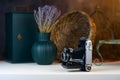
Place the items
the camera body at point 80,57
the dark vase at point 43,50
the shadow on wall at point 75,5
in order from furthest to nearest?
1. the shadow on wall at point 75,5
2. the dark vase at point 43,50
3. the camera body at point 80,57

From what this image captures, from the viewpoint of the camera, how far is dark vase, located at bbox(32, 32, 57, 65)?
1.30 metres

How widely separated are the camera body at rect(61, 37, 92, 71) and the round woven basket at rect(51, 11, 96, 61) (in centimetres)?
29

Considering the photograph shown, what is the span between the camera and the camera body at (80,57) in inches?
45.3

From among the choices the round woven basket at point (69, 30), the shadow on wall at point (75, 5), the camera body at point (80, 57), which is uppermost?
the shadow on wall at point (75, 5)

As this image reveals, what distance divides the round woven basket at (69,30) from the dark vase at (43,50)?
0.15 metres

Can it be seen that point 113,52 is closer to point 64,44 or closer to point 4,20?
point 64,44

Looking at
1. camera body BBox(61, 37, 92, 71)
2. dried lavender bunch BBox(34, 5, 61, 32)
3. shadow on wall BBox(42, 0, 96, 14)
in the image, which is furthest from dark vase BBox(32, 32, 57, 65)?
shadow on wall BBox(42, 0, 96, 14)

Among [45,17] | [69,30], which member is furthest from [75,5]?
[45,17]

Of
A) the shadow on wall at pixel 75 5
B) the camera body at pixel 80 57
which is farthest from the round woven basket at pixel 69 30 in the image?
the camera body at pixel 80 57

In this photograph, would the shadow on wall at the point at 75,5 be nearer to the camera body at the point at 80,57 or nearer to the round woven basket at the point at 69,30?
the round woven basket at the point at 69,30

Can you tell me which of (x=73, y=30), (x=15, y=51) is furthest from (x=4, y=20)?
(x=73, y=30)

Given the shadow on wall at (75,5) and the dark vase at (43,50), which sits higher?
the shadow on wall at (75,5)

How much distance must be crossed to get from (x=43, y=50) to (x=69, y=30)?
10.3 inches

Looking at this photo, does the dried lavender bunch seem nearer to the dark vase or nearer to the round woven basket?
the dark vase
